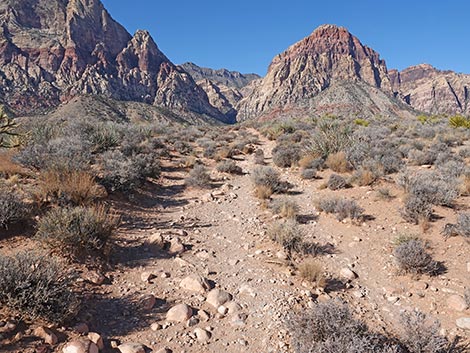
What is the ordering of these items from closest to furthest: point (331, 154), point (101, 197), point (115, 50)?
point (101, 197) < point (331, 154) < point (115, 50)

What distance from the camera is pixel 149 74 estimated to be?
157375 mm

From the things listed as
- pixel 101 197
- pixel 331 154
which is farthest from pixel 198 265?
pixel 331 154

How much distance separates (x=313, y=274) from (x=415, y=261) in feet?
5.85

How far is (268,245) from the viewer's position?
588 centimetres

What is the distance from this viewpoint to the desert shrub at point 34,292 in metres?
3.00

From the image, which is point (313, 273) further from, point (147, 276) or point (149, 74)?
point (149, 74)

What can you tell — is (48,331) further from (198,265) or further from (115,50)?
(115,50)

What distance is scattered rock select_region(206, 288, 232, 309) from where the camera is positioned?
3990 mm

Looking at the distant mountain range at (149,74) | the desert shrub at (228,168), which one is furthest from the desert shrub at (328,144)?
the distant mountain range at (149,74)

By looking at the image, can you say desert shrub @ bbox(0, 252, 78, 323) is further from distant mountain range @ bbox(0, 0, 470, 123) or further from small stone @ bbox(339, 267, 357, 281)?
distant mountain range @ bbox(0, 0, 470, 123)

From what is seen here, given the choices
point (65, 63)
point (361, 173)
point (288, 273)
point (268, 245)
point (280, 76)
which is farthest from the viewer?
point (280, 76)

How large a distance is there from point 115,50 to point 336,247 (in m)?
183

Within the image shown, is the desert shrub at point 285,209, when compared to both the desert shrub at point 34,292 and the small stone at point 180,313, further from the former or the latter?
the desert shrub at point 34,292

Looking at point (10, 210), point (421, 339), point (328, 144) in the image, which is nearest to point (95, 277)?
point (10, 210)
